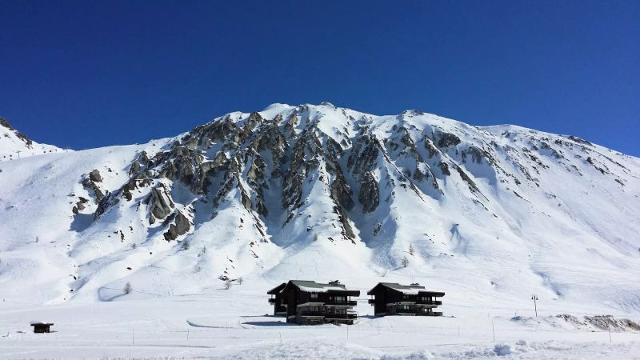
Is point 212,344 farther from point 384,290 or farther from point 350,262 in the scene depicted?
point 350,262

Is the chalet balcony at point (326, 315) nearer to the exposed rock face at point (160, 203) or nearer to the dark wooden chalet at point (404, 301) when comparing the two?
the dark wooden chalet at point (404, 301)

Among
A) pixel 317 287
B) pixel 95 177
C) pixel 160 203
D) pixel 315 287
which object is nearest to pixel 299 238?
pixel 160 203

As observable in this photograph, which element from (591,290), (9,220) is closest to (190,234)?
(9,220)

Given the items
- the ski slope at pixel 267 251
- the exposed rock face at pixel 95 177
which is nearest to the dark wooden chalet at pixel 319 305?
the ski slope at pixel 267 251

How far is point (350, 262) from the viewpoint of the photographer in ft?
474

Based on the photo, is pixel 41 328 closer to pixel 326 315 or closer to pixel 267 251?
pixel 326 315

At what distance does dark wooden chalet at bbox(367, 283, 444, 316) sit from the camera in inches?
3310

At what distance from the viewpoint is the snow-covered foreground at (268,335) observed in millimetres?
33281

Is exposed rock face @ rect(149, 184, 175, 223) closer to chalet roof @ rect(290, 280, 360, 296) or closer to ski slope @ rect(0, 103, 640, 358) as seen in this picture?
ski slope @ rect(0, 103, 640, 358)

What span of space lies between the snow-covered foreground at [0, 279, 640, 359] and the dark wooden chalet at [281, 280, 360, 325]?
161 inches

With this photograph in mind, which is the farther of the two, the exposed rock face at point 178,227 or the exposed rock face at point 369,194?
the exposed rock face at point 369,194

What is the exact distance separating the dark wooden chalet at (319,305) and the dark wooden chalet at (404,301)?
29.5ft

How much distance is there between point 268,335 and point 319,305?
909 inches

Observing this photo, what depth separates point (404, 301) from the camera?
84250mm
